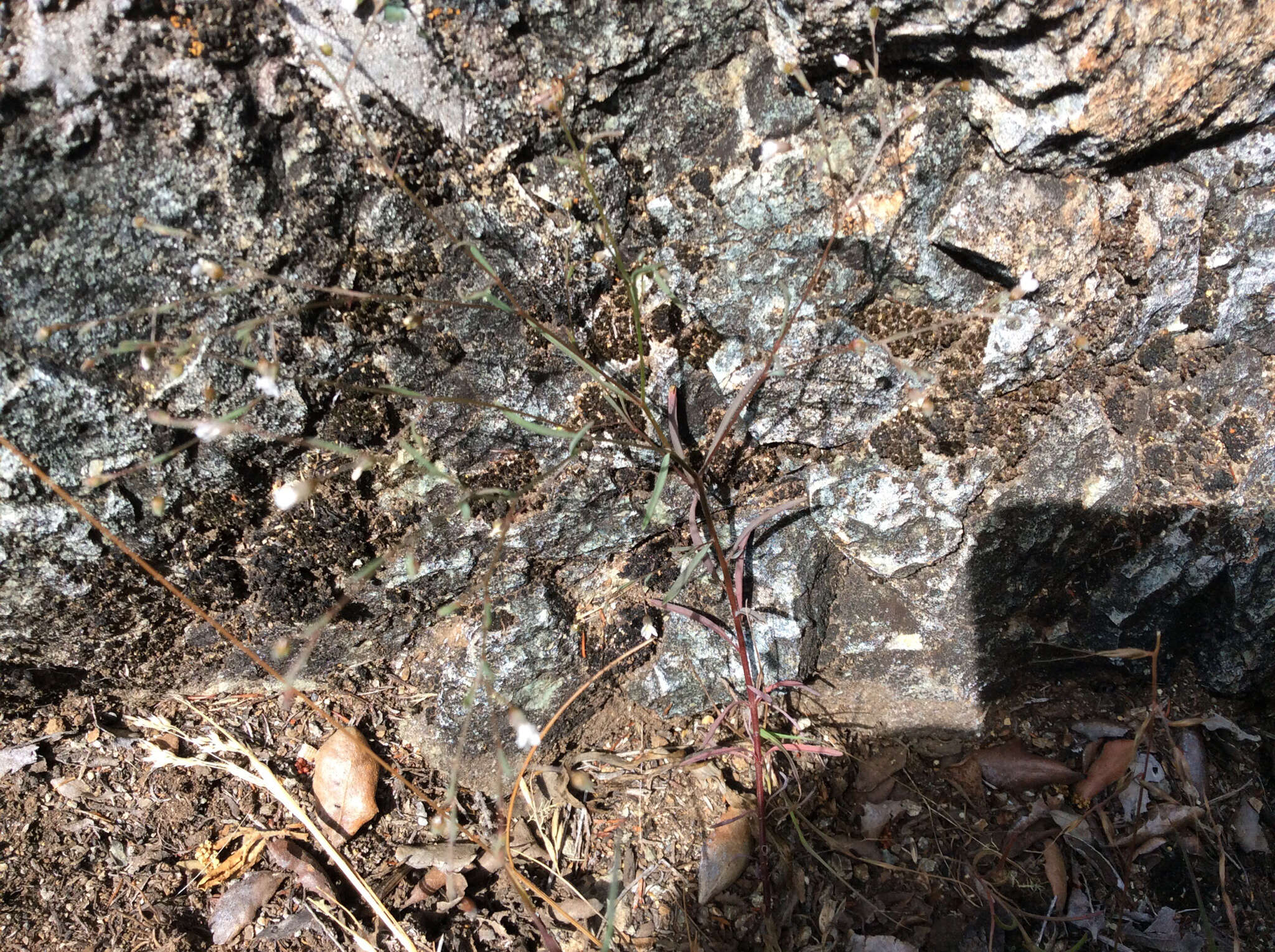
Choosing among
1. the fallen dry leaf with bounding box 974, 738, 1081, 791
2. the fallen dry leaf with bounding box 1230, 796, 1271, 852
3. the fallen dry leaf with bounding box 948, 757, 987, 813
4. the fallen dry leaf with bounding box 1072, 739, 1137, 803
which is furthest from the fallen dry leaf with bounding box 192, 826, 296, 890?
the fallen dry leaf with bounding box 1230, 796, 1271, 852

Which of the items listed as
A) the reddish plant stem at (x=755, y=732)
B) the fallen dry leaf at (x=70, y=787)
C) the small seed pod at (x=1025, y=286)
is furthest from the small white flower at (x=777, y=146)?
the fallen dry leaf at (x=70, y=787)

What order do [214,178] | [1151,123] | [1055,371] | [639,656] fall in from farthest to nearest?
[639,656] < [1055,371] < [1151,123] < [214,178]

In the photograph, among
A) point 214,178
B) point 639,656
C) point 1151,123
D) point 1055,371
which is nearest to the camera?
point 214,178

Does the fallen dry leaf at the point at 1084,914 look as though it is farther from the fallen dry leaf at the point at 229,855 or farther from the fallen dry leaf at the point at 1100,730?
the fallen dry leaf at the point at 229,855

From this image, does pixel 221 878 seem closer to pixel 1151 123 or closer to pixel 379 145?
pixel 379 145

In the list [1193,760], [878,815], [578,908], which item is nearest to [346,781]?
[578,908]

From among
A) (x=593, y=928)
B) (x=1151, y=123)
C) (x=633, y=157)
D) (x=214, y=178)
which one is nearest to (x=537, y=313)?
(x=633, y=157)

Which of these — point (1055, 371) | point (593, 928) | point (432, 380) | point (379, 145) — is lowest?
point (593, 928)

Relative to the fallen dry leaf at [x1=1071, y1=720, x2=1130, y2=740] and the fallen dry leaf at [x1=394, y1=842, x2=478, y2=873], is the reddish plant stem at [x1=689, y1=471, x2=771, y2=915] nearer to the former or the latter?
the fallen dry leaf at [x1=394, y1=842, x2=478, y2=873]

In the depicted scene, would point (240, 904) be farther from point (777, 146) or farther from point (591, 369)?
point (777, 146)
